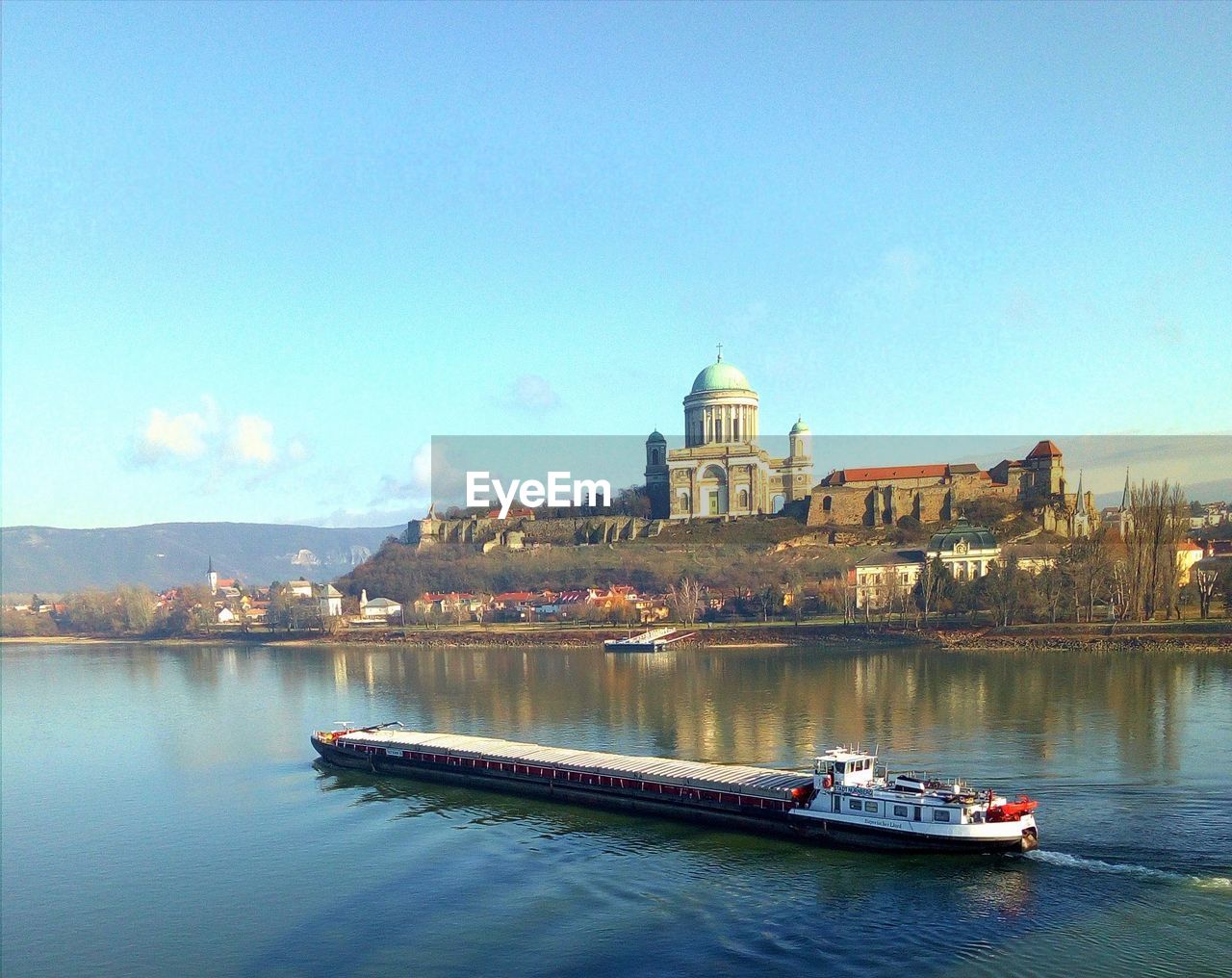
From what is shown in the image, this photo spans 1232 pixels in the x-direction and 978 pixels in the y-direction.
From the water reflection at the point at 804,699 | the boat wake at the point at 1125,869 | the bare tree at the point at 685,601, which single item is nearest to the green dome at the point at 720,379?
the bare tree at the point at 685,601

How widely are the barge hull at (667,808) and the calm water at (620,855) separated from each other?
44cm

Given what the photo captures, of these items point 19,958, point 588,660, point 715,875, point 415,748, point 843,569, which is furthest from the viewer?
point 843,569

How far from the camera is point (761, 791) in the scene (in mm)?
28578

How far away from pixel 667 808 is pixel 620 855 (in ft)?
11.6

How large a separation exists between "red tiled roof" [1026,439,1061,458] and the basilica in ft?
73.7

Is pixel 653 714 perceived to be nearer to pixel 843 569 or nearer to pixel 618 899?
pixel 618 899

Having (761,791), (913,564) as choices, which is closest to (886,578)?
(913,564)

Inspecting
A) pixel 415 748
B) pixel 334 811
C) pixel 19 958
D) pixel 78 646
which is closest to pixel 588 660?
pixel 415 748

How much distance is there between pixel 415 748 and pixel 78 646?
8355 cm

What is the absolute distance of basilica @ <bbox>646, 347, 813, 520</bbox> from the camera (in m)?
112

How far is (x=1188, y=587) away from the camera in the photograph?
73.4 m

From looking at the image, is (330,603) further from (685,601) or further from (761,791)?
(761,791)

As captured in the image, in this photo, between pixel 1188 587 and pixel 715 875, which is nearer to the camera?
pixel 715 875

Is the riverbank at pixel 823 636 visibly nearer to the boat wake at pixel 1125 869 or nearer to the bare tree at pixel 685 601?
the bare tree at pixel 685 601
